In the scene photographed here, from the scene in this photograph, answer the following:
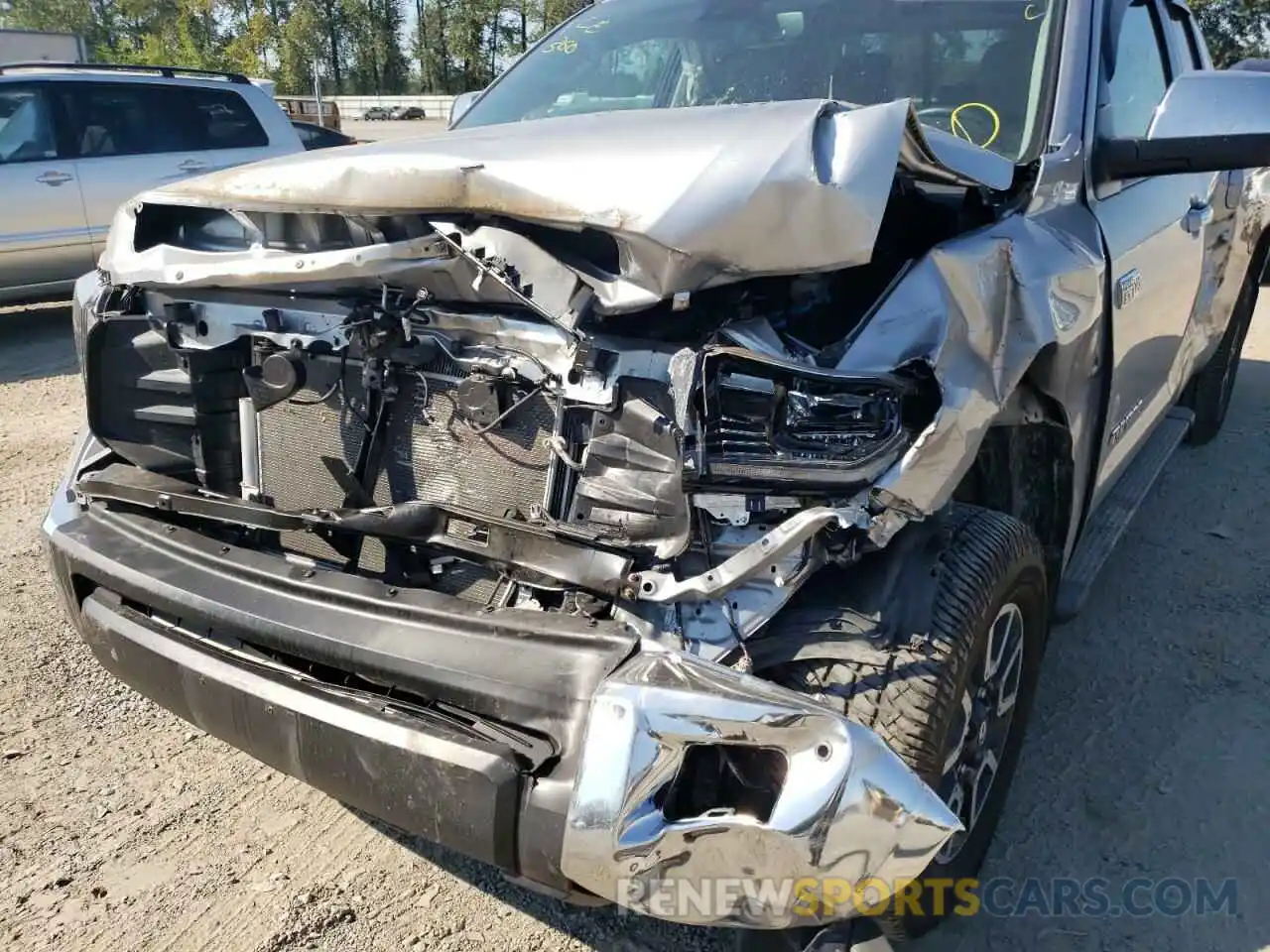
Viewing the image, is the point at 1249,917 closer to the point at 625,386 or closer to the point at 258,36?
the point at 625,386

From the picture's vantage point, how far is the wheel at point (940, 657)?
1796mm

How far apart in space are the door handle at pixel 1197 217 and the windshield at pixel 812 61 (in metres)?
0.99

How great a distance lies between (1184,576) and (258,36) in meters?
44.3

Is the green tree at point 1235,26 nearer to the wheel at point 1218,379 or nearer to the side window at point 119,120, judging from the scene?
the wheel at point 1218,379

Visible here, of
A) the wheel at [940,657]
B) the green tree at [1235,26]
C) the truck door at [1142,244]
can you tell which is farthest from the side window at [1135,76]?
the green tree at [1235,26]

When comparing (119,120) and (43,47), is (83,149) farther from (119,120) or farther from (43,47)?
(43,47)

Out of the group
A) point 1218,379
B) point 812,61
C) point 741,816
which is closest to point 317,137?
point 812,61

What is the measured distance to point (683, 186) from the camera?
5.67ft

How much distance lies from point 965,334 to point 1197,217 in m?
2.11

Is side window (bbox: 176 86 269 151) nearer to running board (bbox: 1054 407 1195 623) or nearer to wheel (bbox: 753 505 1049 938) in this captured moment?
running board (bbox: 1054 407 1195 623)

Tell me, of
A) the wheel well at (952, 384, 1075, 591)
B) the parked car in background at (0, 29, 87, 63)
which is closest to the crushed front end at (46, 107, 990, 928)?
the wheel well at (952, 384, 1075, 591)

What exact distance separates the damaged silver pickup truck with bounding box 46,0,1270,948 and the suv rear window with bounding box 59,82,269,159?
19.9 ft

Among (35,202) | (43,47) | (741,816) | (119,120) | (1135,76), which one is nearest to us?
(741,816)

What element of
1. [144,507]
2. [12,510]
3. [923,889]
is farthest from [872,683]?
[12,510]
